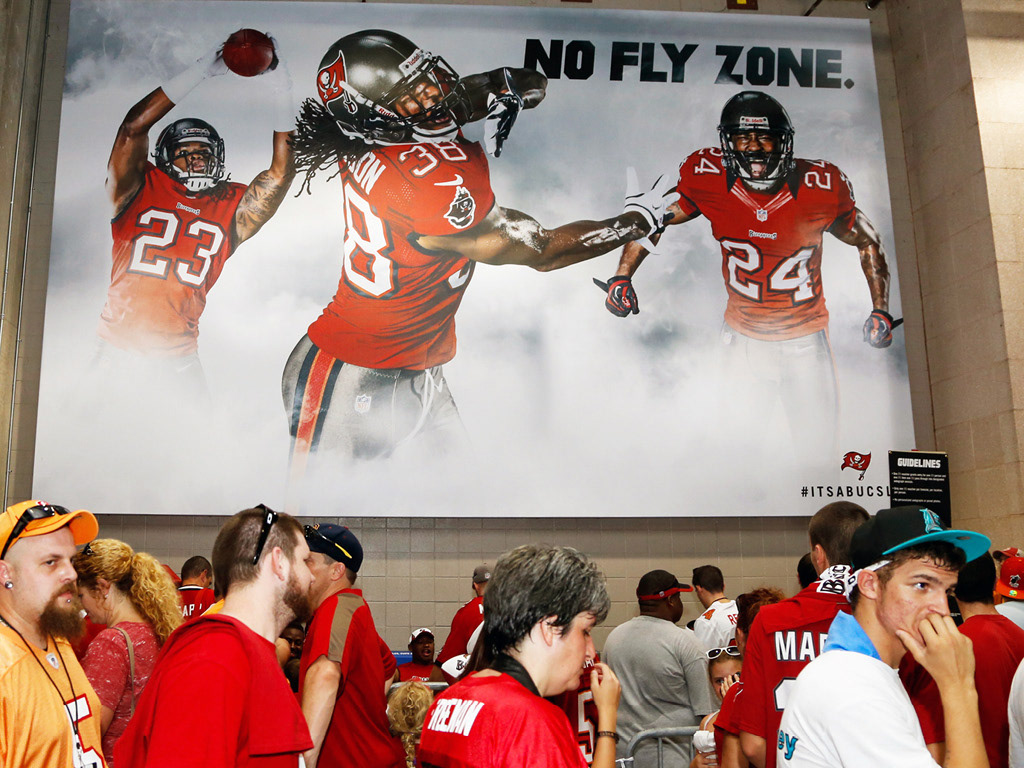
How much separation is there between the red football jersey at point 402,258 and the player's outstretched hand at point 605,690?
19.1ft

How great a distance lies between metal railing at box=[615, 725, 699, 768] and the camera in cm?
409

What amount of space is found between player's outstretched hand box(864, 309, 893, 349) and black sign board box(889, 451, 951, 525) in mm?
1324

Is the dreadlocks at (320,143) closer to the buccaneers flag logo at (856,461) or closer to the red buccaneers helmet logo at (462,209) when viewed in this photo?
the red buccaneers helmet logo at (462,209)

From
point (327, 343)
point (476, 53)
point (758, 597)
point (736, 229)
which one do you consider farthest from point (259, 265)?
point (758, 597)

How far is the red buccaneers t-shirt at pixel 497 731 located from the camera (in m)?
1.71

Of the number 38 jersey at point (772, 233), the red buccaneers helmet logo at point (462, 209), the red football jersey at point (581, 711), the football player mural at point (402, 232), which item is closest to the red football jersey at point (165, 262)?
the football player mural at point (402, 232)

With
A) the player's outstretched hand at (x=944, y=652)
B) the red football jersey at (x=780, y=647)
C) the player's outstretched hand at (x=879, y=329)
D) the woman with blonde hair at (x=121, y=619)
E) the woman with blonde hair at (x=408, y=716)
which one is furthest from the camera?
the player's outstretched hand at (x=879, y=329)

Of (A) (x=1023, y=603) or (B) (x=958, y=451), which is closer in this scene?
(A) (x=1023, y=603)

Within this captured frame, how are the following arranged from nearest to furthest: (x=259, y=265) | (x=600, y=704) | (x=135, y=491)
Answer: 1. (x=600, y=704)
2. (x=135, y=491)
3. (x=259, y=265)

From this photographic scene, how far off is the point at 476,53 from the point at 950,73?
4447 mm

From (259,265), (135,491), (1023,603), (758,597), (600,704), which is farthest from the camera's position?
(259,265)

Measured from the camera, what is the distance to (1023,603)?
4098 millimetres

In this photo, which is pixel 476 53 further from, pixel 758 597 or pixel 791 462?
pixel 758 597

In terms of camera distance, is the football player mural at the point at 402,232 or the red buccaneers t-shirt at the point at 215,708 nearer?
the red buccaneers t-shirt at the point at 215,708
